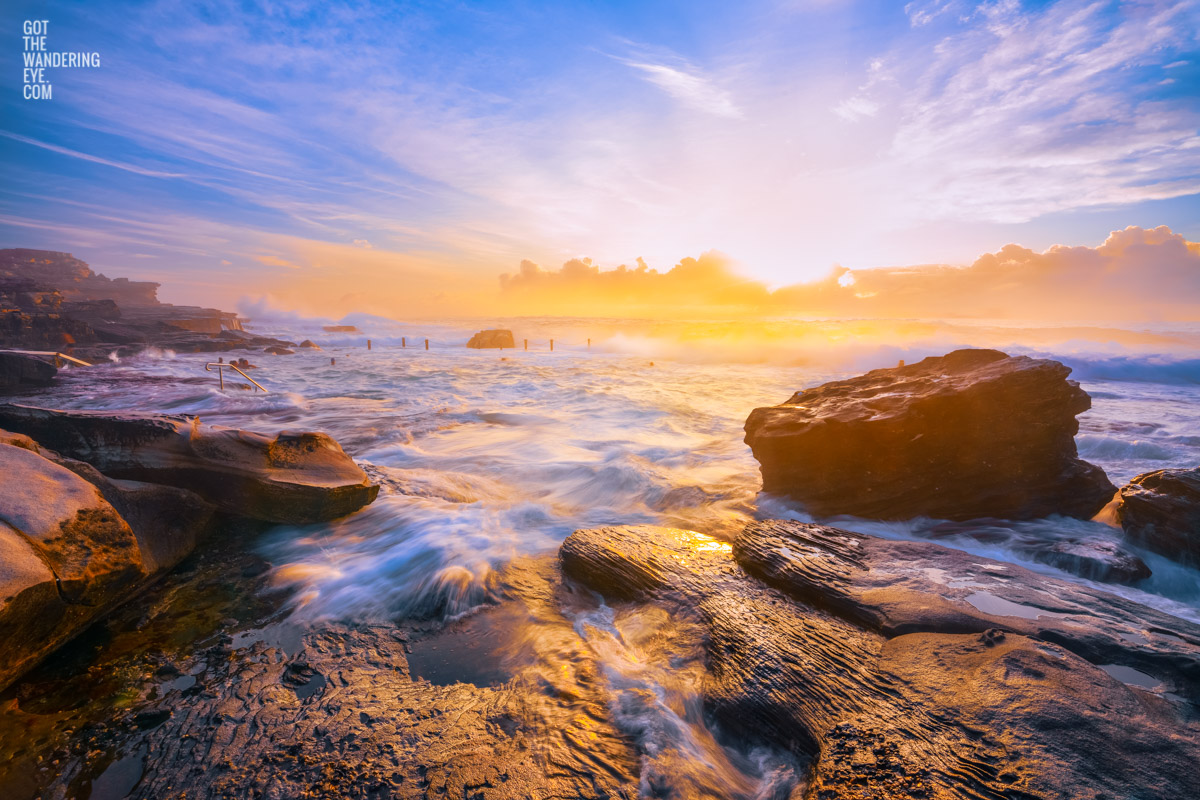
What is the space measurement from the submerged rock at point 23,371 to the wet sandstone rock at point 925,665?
19.1 metres

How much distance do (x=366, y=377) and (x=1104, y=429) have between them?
81.2ft

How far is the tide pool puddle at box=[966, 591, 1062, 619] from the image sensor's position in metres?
3.14

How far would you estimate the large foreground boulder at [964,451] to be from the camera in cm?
554

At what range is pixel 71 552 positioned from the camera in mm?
3002

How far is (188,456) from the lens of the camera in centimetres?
485

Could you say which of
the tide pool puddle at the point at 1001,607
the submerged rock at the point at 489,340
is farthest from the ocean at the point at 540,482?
the submerged rock at the point at 489,340

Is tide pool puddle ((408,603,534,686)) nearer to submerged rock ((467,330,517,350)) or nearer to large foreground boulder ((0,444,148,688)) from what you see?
large foreground boulder ((0,444,148,688))

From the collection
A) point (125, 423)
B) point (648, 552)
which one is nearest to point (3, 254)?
point (125, 423)

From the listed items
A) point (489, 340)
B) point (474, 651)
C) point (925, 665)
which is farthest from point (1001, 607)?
point (489, 340)

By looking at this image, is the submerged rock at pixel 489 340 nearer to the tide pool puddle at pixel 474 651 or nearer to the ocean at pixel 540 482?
the ocean at pixel 540 482

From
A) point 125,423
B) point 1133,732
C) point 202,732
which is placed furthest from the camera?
point 125,423

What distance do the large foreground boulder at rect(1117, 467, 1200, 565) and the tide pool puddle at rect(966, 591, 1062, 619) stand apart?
2.94 meters

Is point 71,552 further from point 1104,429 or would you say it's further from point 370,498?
point 1104,429

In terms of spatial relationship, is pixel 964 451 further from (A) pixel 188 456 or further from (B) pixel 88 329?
(B) pixel 88 329
